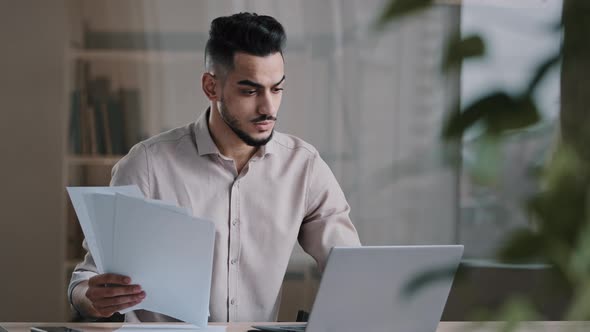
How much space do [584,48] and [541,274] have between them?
66 millimetres

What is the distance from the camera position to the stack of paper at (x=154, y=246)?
5.81 feet

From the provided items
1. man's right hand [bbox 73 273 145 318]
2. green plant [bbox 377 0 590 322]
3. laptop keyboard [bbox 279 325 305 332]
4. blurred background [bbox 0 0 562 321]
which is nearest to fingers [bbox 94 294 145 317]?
man's right hand [bbox 73 273 145 318]

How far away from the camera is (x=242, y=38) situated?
2.52m

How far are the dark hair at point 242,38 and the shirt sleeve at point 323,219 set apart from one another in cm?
36

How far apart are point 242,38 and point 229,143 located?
1.01 feet

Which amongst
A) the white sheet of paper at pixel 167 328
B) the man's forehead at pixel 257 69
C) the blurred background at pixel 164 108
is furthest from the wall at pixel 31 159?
the white sheet of paper at pixel 167 328

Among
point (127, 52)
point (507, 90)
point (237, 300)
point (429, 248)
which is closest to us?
point (507, 90)

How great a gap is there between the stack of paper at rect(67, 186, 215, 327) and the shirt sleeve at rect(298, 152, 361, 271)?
2.18ft

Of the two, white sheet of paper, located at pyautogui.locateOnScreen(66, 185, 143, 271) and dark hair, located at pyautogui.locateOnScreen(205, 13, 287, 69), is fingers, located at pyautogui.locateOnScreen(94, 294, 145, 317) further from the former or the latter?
dark hair, located at pyautogui.locateOnScreen(205, 13, 287, 69)

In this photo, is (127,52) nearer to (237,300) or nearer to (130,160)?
(130,160)

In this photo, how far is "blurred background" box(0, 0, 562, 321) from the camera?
3842 mm

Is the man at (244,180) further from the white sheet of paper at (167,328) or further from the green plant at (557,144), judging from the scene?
the green plant at (557,144)

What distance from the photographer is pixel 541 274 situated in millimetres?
255

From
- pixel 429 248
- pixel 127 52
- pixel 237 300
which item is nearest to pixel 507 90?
pixel 429 248
